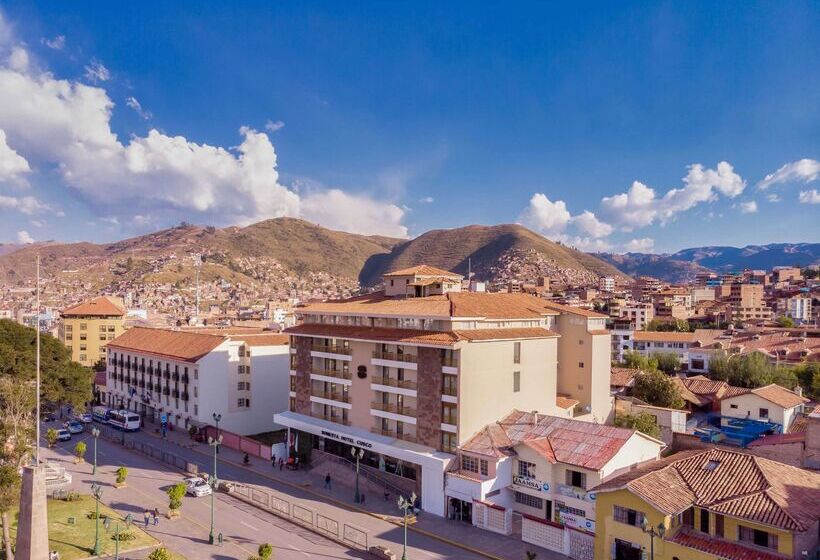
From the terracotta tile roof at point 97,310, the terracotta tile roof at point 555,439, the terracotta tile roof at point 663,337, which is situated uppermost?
the terracotta tile roof at point 97,310

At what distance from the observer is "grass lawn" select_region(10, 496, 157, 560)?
32656 millimetres

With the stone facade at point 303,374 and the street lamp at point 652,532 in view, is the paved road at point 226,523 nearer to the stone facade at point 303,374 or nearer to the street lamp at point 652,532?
the stone facade at point 303,374

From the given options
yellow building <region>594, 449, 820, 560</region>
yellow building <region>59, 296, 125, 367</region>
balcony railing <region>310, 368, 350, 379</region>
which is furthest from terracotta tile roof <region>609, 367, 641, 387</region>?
yellow building <region>59, 296, 125, 367</region>

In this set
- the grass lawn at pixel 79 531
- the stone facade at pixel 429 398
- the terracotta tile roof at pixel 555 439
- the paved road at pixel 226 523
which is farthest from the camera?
the stone facade at pixel 429 398

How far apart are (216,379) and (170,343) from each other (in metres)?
11.3

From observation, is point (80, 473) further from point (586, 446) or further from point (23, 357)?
point (586, 446)

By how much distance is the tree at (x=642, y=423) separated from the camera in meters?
49.8

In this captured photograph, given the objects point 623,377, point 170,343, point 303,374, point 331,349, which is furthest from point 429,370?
point 623,377

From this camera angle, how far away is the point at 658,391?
64.8m

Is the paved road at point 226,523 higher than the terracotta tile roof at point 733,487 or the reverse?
the reverse

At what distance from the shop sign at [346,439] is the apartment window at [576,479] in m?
15.7

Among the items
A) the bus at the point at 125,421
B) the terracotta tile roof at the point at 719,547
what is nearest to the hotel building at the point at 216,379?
the bus at the point at 125,421

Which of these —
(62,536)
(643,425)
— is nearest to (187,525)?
(62,536)

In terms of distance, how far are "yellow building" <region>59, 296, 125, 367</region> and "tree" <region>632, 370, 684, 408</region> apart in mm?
91264
